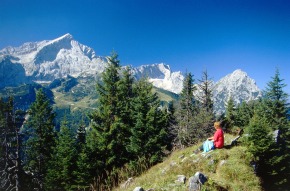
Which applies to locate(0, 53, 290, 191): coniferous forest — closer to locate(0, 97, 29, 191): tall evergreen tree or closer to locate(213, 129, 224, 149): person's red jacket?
locate(0, 97, 29, 191): tall evergreen tree

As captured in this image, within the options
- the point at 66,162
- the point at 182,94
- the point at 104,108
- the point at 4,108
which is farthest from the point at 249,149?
the point at 182,94

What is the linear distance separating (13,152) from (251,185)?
1022 inches

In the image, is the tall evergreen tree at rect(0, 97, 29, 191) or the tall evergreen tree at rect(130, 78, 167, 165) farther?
the tall evergreen tree at rect(130, 78, 167, 165)

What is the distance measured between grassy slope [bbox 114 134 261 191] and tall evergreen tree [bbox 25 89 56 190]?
2925cm

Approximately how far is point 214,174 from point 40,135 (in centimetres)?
3266

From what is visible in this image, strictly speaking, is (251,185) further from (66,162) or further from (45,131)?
(45,131)

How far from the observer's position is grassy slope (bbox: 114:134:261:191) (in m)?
10.6

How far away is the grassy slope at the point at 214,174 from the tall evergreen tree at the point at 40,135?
29251 millimetres

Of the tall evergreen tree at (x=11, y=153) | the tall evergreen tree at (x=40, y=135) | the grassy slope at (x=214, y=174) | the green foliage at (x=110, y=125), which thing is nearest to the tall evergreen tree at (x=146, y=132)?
the green foliage at (x=110, y=125)

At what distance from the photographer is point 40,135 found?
128 feet

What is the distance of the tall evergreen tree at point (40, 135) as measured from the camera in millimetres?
38156

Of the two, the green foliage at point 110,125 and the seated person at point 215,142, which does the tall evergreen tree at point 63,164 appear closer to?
the green foliage at point 110,125

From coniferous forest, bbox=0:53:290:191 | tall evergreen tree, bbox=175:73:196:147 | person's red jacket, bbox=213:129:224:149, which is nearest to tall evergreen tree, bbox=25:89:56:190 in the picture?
coniferous forest, bbox=0:53:290:191

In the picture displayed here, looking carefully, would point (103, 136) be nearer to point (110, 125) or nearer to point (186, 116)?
point (110, 125)
